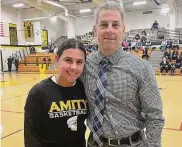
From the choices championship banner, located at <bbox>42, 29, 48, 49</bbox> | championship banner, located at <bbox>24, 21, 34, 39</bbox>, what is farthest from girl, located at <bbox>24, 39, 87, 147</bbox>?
championship banner, located at <bbox>42, 29, 48, 49</bbox>

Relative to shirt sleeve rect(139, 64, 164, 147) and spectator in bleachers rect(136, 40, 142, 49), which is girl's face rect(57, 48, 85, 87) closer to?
shirt sleeve rect(139, 64, 164, 147)

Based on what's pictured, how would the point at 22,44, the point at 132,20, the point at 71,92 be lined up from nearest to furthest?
the point at 71,92, the point at 22,44, the point at 132,20

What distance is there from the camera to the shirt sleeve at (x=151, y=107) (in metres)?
1.45

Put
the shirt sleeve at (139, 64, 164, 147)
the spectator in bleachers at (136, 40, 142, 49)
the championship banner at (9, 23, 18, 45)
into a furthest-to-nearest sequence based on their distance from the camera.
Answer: the championship banner at (9, 23, 18, 45)
the spectator in bleachers at (136, 40, 142, 49)
the shirt sleeve at (139, 64, 164, 147)

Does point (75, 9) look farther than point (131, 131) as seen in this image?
Yes

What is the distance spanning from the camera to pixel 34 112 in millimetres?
1578

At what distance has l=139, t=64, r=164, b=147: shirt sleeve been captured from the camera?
145cm

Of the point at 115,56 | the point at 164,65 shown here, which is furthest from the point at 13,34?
the point at 115,56

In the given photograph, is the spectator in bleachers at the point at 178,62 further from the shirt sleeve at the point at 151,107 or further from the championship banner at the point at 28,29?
the championship banner at the point at 28,29

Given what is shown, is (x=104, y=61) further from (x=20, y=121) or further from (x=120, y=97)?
(x=20, y=121)

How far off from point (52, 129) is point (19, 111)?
468 cm

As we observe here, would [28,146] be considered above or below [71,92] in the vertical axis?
below

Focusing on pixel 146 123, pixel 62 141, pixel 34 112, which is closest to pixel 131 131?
pixel 146 123

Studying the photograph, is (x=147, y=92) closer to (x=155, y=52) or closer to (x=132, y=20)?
(x=155, y=52)
